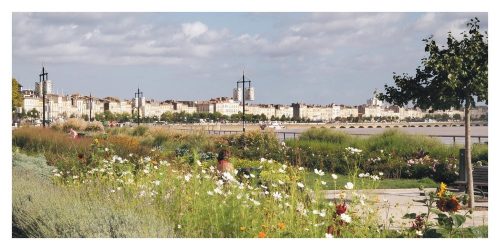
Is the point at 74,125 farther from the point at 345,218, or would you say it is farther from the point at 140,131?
the point at 345,218

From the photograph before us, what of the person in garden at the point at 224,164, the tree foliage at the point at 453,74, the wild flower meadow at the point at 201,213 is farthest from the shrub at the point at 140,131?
the wild flower meadow at the point at 201,213

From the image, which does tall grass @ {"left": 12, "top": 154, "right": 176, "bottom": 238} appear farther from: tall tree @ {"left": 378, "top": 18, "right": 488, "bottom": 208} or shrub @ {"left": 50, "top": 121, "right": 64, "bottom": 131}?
shrub @ {"left": 50, "top": 121, "right": 64, "bottom": 131}

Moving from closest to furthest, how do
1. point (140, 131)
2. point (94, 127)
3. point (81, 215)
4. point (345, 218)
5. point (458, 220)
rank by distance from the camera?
point (345, 218), point (458, 220), point (81, 215), point (140, 131), point (94, 127)

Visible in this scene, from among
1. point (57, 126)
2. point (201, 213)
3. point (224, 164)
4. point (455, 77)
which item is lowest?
point (201, 213)

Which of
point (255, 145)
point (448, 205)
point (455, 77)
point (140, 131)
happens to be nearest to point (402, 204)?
point (455, 77)

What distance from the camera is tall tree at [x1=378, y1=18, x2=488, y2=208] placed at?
834 cm

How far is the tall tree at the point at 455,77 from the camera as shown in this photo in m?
8.34

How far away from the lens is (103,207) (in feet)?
19.3

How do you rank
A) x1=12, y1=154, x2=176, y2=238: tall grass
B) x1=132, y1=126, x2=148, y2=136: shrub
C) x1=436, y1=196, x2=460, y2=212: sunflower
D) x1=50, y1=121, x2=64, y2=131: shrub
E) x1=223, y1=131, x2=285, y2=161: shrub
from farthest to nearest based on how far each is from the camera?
x1=50, y1=121, x2=64, y2=131: shrub < x1=132, y1=126, x2=148, y2=136: shrub < x1=223, y1=131, x2=285, y2=161: shrub < x1=436, y1=196, x2=460, y2=212: sunflower < x1=12, y1=154, x2=176, y2=238: tall grass

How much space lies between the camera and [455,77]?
8.22 meters

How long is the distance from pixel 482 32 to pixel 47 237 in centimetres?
597

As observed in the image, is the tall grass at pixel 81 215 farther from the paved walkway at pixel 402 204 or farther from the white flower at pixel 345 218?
the paved walkway at pixel 402 204

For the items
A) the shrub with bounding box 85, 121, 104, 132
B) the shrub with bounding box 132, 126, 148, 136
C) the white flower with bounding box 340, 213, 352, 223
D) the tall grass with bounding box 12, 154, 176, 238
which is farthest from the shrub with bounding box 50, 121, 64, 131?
the white flower with bounding box 340, 213, 352, 223
